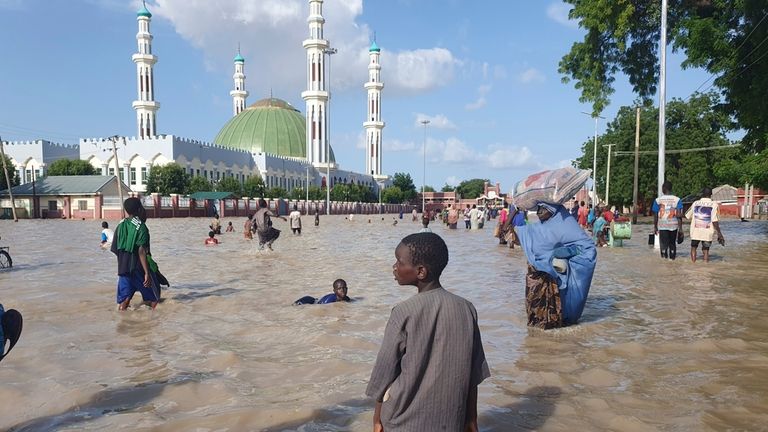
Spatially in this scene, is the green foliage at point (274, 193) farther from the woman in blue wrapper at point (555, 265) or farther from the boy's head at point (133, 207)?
the woman in blue wrapper at point (555, 265)

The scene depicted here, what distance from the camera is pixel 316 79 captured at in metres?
82.9

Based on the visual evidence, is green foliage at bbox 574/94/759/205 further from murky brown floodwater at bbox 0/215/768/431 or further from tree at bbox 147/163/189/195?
tree at bbox 147/163/189/195

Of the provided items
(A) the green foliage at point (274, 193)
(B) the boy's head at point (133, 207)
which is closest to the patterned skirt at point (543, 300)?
(B) the boy's head at point (133, 207)

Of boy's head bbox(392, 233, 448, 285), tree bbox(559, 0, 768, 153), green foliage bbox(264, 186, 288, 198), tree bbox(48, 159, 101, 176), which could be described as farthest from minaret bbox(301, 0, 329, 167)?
boy's head bbox(392, 233, 448, 285)

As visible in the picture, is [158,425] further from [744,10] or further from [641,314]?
[744,10]

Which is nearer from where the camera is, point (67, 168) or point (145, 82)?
point (67, 168)

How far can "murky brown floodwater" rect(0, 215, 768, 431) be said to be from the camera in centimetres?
382

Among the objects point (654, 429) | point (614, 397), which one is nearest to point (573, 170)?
point (614, 397)

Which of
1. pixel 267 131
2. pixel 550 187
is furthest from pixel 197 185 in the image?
pixel 550 187

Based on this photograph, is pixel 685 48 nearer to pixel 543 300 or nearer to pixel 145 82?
pixel 543 300

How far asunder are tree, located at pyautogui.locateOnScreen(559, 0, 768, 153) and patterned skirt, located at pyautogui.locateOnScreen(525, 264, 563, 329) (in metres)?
10.7

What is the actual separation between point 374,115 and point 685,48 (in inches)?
3311

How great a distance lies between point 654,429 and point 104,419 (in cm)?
347

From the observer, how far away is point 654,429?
3543mm
